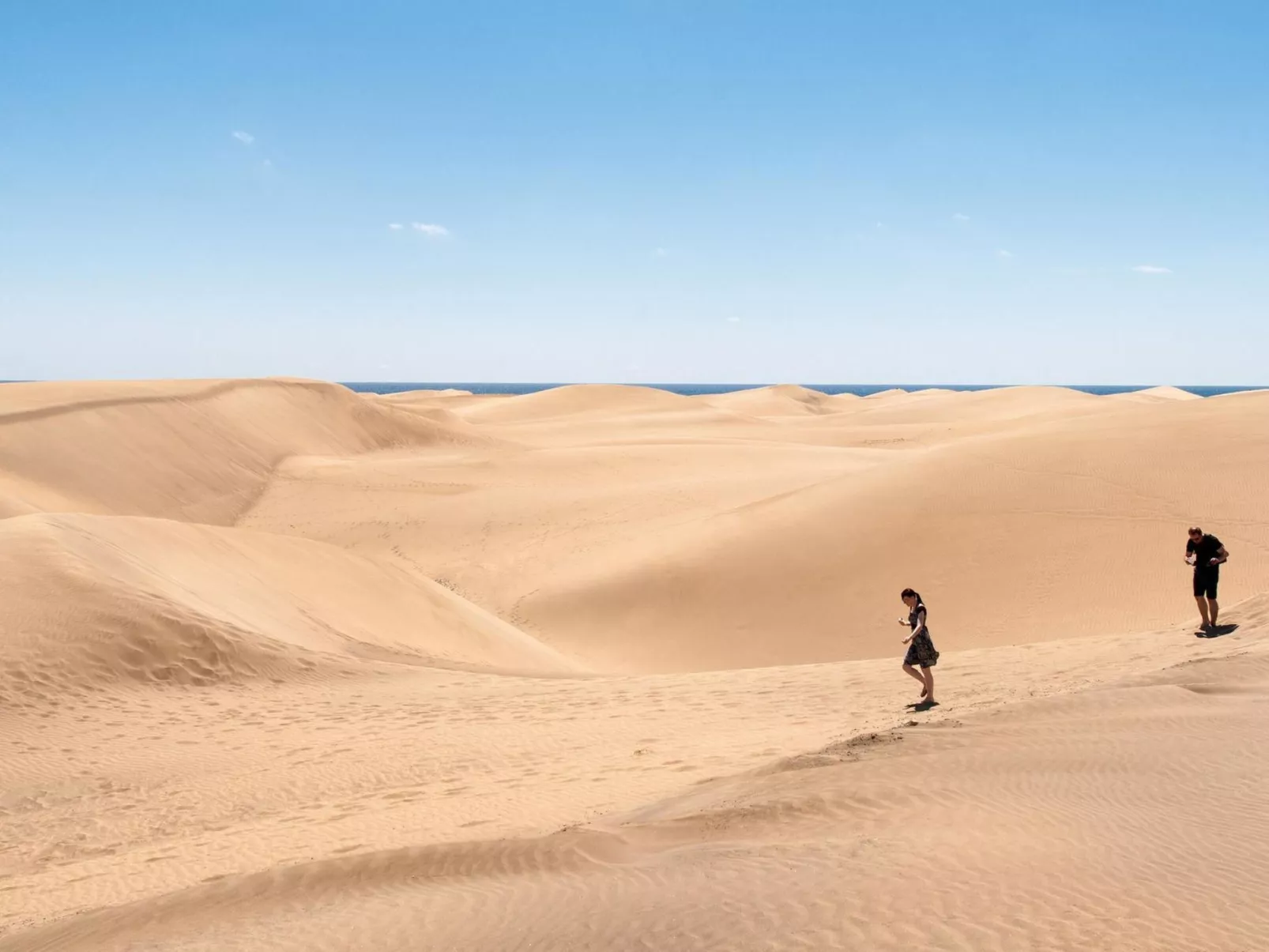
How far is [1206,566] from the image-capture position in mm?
10352

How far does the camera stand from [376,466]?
35.5 m

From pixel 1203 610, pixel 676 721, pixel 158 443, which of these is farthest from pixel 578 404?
pixel 676 721

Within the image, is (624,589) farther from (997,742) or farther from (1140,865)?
(1140,865)

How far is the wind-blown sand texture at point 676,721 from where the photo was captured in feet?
14.5

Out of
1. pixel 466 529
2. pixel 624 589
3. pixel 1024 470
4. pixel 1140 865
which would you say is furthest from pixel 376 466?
pixel 1140 865

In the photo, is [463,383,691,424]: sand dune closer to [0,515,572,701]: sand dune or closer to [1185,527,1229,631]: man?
[0,515,572,701]: sand dune

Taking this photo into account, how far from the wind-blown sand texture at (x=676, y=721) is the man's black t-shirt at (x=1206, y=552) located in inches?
31.3

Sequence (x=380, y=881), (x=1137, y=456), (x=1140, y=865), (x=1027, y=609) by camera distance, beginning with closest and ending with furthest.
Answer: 1. (x=1140, y=865)
2. (x=380, y=881)
3. (x=1027, y=609)
4. (x=1137, y=456)

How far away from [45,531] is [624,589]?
10.6m

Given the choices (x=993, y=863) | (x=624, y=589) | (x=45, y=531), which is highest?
(x=45, y=531)

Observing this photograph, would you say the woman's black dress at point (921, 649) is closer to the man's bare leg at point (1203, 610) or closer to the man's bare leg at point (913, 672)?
the man's bare leg at point (913, 672)

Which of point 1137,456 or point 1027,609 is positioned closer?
point 1027,609

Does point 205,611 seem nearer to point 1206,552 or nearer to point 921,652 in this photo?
point 921,652

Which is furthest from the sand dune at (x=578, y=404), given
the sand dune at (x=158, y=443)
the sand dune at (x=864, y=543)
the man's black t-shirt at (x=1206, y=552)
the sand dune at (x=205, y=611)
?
the man's black t-shirt at (x=1206, y=552)
